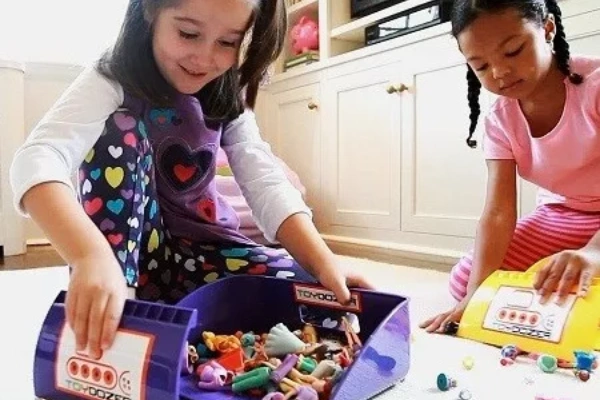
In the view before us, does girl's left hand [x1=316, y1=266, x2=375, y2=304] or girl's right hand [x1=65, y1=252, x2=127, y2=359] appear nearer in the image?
girl's right hand [x1=65, y1=252, x2=127, y2=359]

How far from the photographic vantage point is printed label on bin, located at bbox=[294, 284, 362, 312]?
750 millimetres

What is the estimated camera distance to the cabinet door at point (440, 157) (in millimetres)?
1643

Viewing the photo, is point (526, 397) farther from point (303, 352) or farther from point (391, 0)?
point (391, 0)

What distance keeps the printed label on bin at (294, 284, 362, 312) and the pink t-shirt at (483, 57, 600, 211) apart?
50 centimetres

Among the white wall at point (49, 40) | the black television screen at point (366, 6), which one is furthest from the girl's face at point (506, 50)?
the white wall at point (49, 40)

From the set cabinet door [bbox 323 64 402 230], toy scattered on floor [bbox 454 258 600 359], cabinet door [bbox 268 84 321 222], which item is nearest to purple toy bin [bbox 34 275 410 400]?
toy scattered on floor [bbox 454 258 600 359]

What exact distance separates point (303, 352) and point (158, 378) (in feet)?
0.75

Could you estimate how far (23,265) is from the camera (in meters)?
1.81

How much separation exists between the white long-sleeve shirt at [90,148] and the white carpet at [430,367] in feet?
0.75

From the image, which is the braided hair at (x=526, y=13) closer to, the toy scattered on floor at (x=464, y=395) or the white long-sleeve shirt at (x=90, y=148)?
the white long-sleeve shirt at (x=90, y=148)

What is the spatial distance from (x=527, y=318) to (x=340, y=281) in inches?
10.8

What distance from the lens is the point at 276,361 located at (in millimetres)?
685

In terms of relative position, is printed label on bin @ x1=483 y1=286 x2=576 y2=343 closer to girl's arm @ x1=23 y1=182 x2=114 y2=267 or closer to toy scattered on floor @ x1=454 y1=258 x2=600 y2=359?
toy scattered on floor @ x1=454 y1=258 x2=600 y2=359

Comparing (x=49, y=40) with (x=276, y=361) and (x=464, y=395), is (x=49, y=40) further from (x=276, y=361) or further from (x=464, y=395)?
(x=464, y=395)
